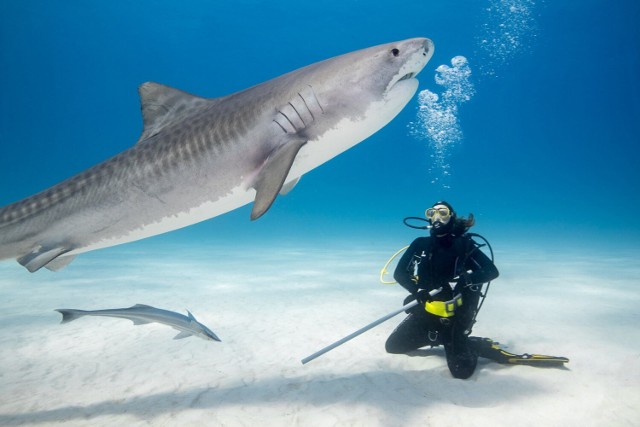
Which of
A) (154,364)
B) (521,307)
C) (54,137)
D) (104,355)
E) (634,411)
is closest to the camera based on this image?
(634,411)

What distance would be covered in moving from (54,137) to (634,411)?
388 feet

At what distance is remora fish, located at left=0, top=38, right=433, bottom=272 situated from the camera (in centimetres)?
228

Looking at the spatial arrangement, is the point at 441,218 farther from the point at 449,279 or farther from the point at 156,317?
the point at 156,317

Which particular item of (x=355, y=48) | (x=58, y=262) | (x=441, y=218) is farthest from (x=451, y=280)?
(x=355, y=48)

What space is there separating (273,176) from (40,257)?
2.03 metres

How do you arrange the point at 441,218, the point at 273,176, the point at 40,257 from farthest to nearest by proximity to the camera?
the point at 441,218 < the point at 40,257 < the point at 273,176

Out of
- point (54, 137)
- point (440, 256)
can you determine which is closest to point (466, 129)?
point (54, 137)

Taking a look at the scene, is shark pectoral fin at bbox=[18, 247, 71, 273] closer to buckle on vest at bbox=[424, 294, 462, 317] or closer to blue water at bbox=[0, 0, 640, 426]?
blue water at bbox=[0, 0, 640, 426]

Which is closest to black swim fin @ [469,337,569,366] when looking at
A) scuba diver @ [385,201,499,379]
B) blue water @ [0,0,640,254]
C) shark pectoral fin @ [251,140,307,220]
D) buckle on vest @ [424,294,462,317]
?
scuba diver @ [385,201,499,379]

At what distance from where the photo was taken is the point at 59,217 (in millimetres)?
2729

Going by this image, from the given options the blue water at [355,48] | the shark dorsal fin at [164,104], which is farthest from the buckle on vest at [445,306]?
the blue water at [355,48]

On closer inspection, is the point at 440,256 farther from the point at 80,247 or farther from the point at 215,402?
the point at 80,247

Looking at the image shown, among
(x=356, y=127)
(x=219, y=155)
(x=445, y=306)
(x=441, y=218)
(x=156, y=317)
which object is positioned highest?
(x=356, y=127)

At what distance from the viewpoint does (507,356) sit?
4.06m
